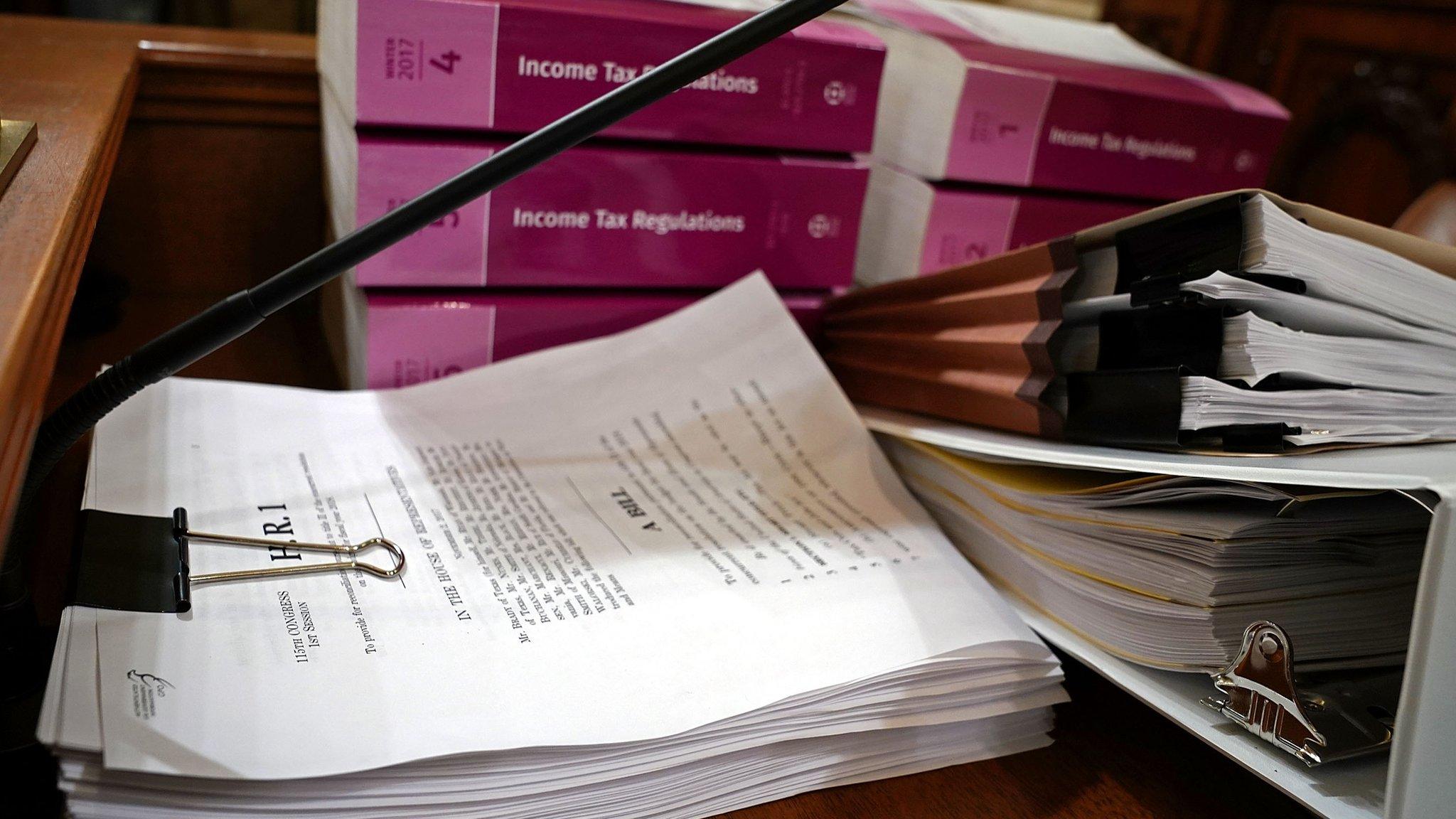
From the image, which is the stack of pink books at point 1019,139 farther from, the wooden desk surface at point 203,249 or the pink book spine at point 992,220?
the wooden desk surface at point 203,249

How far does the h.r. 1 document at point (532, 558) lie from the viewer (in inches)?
12.3

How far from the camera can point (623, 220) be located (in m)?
0.58

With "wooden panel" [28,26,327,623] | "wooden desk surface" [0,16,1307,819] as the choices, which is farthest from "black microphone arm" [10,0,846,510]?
"wooden panel" [28,26,327,623]

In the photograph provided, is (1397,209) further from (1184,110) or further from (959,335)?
(959,335)

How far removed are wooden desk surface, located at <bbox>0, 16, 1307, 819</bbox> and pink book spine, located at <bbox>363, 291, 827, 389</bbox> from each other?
0.34 ft

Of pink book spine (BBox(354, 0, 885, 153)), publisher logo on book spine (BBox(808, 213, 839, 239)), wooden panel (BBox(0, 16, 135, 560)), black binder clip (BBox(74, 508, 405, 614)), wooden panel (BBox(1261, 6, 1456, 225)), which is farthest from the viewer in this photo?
wooden panel (BBox(1261, 6, 1456, 225))

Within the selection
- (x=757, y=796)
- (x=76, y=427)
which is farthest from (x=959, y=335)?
(x=76, y=427)

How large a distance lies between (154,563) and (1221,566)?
39 centimetres

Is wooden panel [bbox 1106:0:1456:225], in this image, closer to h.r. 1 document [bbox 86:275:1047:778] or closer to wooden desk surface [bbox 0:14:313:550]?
h.r. 1 document [bbox 86:275:1047:778]

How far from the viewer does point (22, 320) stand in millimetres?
243

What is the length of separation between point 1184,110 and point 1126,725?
46 cm

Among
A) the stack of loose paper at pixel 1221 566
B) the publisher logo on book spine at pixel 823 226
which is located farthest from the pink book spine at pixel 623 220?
the stack of loose paper at pixel 1221 566

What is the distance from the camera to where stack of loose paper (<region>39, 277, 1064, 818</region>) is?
0.30 metres

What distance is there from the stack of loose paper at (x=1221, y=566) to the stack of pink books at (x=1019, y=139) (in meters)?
0.28
